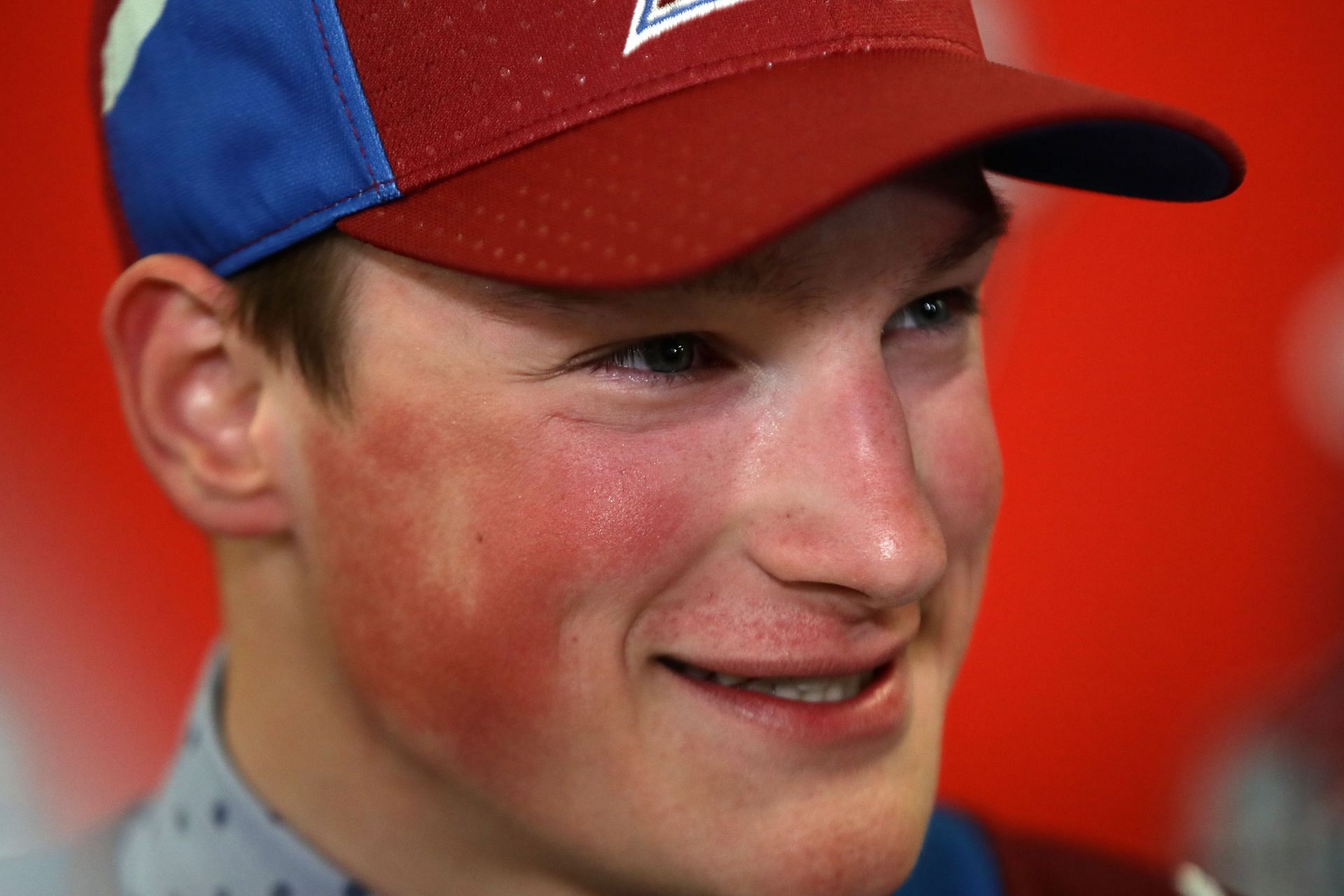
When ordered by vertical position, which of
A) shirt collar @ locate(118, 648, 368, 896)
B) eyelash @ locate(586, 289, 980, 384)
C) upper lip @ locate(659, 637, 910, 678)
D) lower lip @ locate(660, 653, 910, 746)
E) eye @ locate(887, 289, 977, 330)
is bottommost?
shirt collar @ locate(118, 648, 368, 896)

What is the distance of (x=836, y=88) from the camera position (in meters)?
0.65

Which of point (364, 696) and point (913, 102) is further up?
point (913, 102)

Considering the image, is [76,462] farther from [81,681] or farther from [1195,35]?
[1195,35]

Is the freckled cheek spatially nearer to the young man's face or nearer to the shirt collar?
the young man's face

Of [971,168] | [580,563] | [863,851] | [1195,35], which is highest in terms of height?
[1195,35]

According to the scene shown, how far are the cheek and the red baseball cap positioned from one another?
105 millimetres

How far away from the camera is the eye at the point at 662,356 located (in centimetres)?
69

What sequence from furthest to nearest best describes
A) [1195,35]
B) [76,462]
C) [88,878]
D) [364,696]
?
[1195,35] → [76,462] → [88,878] → [364,696]

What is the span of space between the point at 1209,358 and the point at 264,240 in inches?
51.1

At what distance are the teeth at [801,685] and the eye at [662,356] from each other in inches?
6.7

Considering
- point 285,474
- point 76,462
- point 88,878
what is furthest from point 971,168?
point 76,462

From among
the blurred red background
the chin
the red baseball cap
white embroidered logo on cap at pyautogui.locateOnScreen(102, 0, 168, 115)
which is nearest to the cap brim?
the red baseball cap

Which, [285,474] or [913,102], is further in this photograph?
[285,474]

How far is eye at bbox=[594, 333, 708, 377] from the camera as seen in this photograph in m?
0.69
